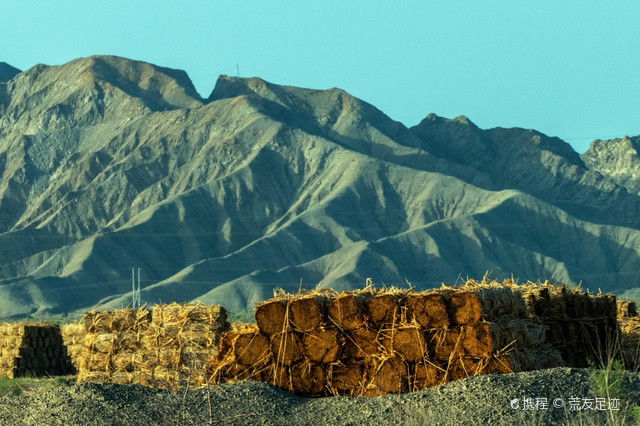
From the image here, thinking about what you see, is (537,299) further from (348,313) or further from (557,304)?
(348,313)

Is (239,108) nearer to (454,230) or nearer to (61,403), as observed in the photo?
(454,230)

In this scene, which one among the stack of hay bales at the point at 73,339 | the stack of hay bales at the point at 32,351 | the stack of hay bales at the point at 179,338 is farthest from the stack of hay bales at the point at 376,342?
the stack of hay bales at the point at 73,339

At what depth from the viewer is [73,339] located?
3419 cm

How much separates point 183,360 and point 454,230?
358 ft

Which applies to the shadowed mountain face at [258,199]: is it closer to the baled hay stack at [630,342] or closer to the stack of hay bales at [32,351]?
the stack of hay bales at [32,351]

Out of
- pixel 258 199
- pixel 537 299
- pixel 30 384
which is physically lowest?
pixel 30 384

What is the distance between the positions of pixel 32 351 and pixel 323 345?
19.3m

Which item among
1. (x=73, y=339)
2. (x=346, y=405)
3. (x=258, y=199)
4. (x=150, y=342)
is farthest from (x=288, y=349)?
(x=258, y=199)

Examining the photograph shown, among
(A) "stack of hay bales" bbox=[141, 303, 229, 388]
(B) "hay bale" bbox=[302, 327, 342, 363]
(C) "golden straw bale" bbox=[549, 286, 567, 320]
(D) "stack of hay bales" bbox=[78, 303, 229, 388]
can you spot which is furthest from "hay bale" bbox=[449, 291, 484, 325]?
(A) "stack of hay bales" bbox=[141, 303, 229, 388]

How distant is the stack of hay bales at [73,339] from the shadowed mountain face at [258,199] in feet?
218

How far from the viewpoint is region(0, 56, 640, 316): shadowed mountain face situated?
11962 centimetres

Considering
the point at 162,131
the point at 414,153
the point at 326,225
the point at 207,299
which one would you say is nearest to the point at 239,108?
the point at 162,131

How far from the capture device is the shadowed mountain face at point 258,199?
392ft

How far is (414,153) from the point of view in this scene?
165 meters
